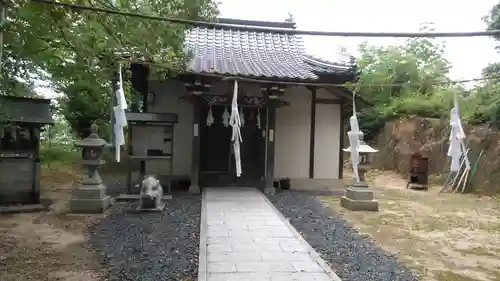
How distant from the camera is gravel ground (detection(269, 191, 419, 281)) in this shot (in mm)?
4621

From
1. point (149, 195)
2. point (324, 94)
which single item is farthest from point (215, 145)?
point (149, 195)

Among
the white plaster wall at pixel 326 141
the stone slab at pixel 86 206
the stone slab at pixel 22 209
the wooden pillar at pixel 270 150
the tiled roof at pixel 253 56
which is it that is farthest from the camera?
the white plaster wall at pixel 326 141

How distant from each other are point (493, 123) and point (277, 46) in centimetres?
736

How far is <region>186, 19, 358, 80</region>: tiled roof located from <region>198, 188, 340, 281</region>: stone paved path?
371 centimetres

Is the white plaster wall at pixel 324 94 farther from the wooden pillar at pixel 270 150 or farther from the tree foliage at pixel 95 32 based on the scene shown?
the tree foliage at pixel 95 32

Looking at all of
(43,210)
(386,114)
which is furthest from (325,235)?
(386,114)

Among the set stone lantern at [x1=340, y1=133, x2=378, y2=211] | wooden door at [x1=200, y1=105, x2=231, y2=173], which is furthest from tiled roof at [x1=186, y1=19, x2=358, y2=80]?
stone lantern at [x1=340, y1=133, x2=378, y2=211]

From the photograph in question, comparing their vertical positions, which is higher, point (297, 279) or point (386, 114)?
point (386, 114)

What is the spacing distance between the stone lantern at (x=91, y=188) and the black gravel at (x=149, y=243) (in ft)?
1.13

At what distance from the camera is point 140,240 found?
5797 millimetres

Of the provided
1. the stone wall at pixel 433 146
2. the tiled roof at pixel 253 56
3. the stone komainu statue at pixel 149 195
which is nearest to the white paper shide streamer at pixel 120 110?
the stone komainu statue at pixel 149 195

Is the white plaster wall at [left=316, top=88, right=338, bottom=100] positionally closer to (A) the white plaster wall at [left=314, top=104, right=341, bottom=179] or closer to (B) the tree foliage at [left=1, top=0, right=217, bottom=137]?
(A) the white plaster wall at [left=314, top=104, right=341, bottom=179]

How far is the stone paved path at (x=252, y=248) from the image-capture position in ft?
14.0

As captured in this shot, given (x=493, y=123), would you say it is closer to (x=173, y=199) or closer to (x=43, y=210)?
(x=173, y=199)
